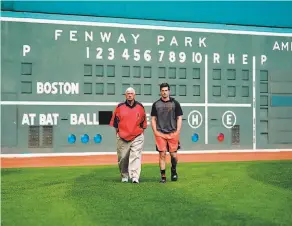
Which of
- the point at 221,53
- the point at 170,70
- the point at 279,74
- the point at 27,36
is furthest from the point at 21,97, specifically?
the point at 279,74

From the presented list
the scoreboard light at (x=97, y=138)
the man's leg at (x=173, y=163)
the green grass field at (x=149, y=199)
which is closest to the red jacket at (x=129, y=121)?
the man's leg at (x=173, y=163)

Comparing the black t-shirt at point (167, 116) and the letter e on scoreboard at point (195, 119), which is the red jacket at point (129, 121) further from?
the letter e on scoreboard at point (195, 119)

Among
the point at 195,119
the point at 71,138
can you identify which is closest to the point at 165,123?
the point at 71,138

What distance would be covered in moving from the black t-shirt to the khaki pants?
0.40 metres

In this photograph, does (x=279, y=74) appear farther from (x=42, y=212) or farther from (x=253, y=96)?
(x=42, y=212)

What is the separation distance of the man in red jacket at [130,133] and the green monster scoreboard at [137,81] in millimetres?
5663

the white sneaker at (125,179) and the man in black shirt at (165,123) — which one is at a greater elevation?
the man in black shirt at (165,123)

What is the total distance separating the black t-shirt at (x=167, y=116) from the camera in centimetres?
812

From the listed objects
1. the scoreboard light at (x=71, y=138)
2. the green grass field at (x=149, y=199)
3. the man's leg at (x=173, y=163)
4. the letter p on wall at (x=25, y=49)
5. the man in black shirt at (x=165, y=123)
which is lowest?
the green grass field at (x=149, y=199)

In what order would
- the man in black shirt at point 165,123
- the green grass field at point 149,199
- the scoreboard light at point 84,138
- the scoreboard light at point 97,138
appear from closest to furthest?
the green grass field at point 149,199 → the man in black shirt at point 165,123 → the scoreboard light at point 84,138 → the scoreboard light at point 97,138

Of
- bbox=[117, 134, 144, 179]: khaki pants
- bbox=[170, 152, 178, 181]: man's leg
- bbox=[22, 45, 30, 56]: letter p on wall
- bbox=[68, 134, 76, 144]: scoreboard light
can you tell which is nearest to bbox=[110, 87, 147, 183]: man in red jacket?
bbox=[117, 134, 144, 179]: khaki pants

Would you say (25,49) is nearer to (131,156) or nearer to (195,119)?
(195,119)

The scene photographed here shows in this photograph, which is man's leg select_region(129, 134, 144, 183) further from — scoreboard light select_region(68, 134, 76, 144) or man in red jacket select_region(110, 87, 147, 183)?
scoreboard light select_region(68, 134, 76, 144)

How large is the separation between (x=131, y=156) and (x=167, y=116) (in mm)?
823
